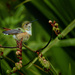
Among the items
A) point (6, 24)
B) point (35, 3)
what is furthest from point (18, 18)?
Result: point (35, 3)

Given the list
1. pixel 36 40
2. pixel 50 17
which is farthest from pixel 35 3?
pixel 36 40

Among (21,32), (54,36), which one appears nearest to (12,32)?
(21,32)

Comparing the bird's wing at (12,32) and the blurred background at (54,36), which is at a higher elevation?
the bird's wing at (12,32)

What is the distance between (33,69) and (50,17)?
0.19 metres

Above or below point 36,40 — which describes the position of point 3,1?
above

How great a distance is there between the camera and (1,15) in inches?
28.2

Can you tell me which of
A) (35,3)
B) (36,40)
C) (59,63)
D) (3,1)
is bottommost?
(59,63)

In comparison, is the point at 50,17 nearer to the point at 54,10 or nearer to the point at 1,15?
the point at 54,10

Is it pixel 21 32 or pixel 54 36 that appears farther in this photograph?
pixel 54 36

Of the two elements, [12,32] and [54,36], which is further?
[54,36]

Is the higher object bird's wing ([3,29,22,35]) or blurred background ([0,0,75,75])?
bird's wing ([3,29,22,35])

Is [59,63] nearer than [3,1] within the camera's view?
Yes

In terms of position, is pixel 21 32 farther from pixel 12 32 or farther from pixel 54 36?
pixel 54 36

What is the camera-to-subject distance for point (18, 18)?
707 mm
